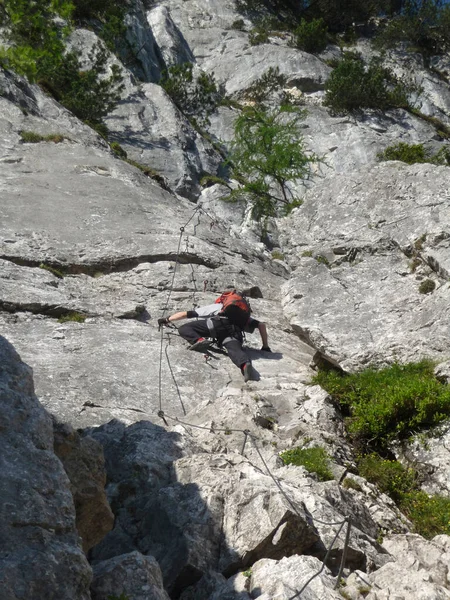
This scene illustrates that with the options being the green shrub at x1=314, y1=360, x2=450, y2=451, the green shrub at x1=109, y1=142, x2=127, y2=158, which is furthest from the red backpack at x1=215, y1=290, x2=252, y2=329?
the green shrub at x1=109, y1=142, x2=127, y2=158

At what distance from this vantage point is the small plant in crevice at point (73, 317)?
35.9ft

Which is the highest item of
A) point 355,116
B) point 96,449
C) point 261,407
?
point 355,116

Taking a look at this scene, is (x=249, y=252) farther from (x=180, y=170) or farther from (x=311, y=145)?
(x=311, y=145)

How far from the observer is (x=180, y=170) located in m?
24.0

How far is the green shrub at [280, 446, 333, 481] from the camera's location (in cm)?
721

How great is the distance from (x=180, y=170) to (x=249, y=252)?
9.36 m

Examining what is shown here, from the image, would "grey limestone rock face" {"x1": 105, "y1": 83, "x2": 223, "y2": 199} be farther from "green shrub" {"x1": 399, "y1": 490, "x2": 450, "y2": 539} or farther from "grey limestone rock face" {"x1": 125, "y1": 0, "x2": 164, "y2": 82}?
"green shrub" {"x1": 399, "y1": 490, "x2": 450, "y2": 539}

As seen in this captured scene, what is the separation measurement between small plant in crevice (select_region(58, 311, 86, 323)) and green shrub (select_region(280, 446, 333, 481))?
16.1ft

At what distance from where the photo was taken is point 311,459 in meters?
7.43

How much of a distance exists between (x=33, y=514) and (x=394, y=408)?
5.90 m

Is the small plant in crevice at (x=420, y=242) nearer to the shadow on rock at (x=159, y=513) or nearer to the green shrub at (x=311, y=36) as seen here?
the shadow on rock at (x=159, y=513)

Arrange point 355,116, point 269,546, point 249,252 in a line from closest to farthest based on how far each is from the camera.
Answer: point 269,546 → point 249,252 → point 355,116

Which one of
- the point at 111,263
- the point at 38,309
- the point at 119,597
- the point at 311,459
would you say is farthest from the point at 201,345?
the point at 119,597

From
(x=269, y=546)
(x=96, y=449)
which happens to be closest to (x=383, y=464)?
(x=269, y=546)
